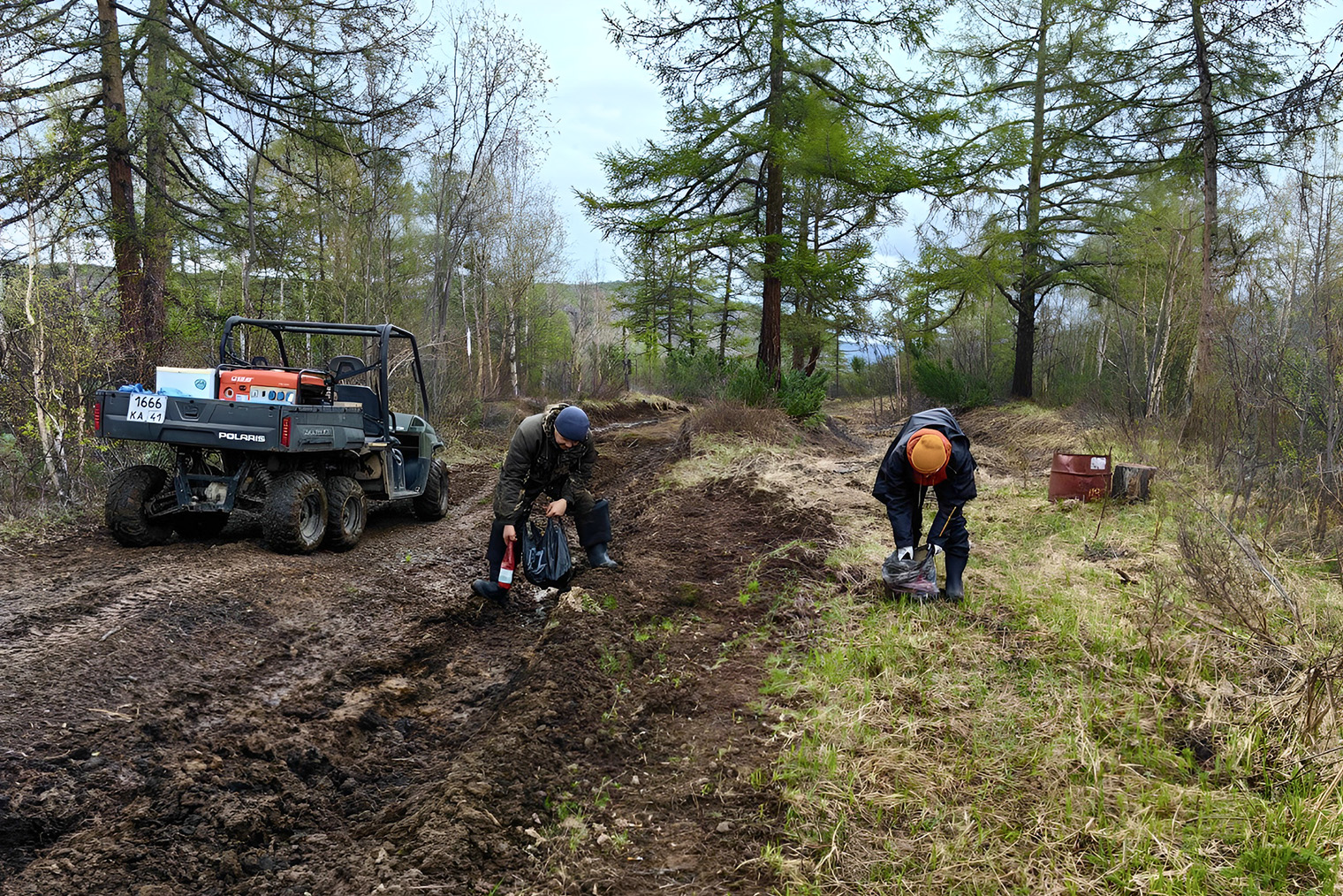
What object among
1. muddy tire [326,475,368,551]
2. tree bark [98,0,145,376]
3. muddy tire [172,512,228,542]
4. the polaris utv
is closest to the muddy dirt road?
the polaris utv

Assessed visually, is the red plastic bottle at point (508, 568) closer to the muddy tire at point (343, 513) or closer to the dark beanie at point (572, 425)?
the dark beanie at point (572, 425)

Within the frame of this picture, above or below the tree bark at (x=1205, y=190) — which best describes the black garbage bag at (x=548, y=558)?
below

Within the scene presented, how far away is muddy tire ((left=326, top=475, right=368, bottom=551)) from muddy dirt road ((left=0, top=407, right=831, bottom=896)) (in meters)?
0.53

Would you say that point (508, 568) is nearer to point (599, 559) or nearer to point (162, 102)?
point (599, 559)

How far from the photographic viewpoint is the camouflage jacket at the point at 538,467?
5.16 meters

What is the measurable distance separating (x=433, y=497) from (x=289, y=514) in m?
2.30

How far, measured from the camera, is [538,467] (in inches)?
213

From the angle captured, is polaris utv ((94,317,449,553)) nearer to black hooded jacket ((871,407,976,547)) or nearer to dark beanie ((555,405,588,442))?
dark beanie ((555,405,588,442))

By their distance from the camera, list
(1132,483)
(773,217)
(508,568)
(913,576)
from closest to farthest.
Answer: (913,576)
(508,568)
(1132,483)
(773,217)

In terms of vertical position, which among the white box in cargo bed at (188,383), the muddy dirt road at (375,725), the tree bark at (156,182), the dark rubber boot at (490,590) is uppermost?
the tree bark at (156,182)

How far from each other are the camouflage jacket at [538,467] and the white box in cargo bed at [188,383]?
121 inches

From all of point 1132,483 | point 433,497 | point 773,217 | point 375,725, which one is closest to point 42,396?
point 433,497

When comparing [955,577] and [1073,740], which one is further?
[955,577]

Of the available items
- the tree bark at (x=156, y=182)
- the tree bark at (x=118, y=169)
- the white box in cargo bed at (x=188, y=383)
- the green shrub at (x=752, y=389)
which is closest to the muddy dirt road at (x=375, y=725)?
the white box in cargo bed at (x=188, y=383)
